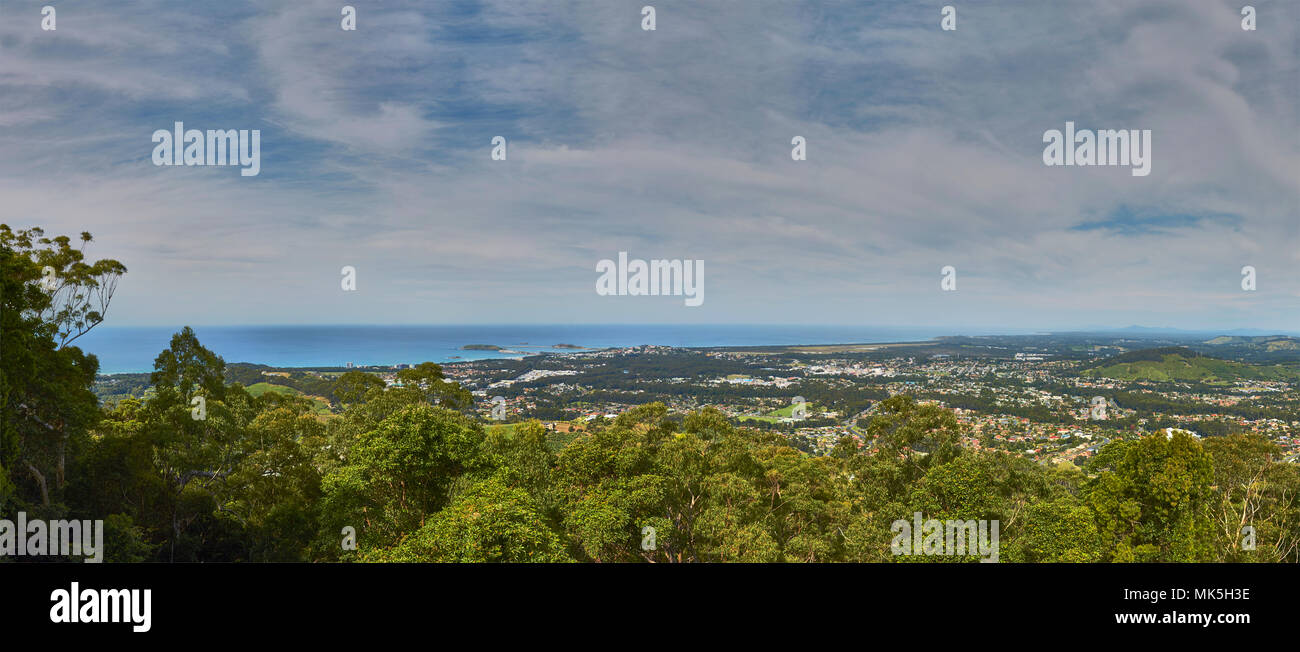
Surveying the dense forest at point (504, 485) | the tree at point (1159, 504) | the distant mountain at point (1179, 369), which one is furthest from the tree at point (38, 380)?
the distant mountain at point (1179, 369)

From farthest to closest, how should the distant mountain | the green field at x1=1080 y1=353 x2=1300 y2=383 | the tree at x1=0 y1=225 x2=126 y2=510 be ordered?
the distant mountain
the green field at x1=1080 y1=353 x2=1300 y2=383
the tree at x1=0 y1=225 x2=126 y2=510

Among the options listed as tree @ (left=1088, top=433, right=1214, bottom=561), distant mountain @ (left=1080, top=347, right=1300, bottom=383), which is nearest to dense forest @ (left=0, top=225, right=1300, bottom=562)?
tree @ (left=1088, top=433, right=1214, bottom=561)

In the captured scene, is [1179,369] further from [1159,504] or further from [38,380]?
[38,380]

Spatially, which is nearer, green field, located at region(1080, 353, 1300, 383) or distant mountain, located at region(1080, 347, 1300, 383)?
green field, located at region(1080, 353, 1300, 383)

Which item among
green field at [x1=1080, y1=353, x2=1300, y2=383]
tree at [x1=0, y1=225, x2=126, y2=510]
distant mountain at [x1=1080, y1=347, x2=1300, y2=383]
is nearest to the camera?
tree at [x1=0, y1=225, x2=126, y2=510]

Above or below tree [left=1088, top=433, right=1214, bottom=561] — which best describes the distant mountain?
below

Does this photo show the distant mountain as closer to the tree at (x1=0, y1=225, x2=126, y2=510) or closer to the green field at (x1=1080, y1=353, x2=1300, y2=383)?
the green field at (x1=1080, y1=353, x2=1300, y2=383)

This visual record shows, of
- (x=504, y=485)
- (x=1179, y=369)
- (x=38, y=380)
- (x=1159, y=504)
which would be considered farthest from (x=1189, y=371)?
(x=38, y=380)
